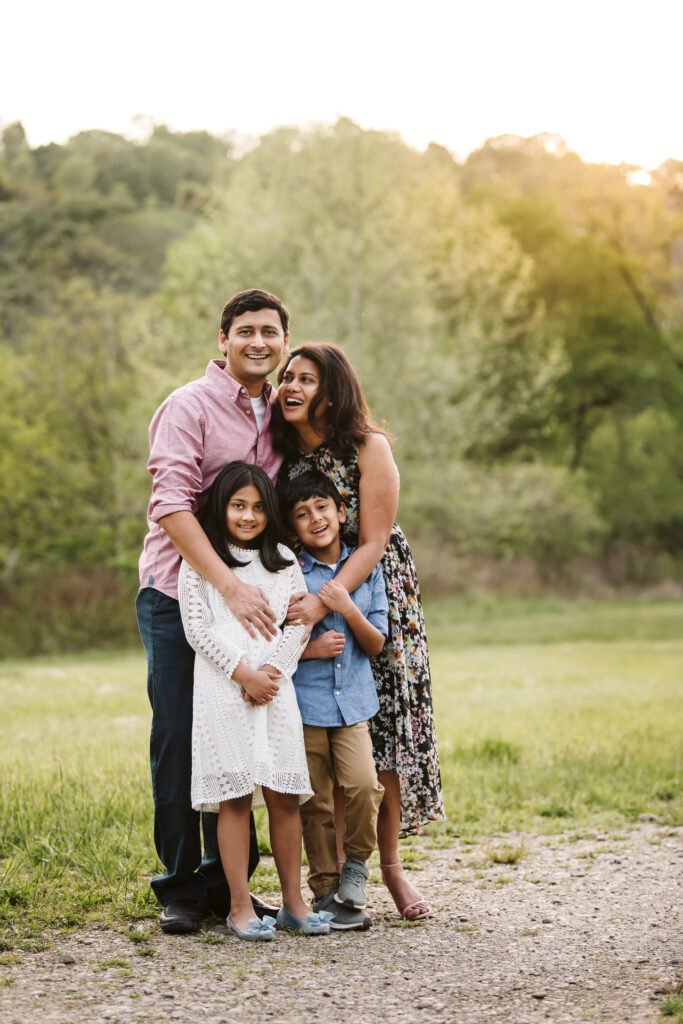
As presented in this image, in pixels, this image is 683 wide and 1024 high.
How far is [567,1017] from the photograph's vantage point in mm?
3180

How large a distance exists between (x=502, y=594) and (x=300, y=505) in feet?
76.9

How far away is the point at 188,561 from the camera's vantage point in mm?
3996

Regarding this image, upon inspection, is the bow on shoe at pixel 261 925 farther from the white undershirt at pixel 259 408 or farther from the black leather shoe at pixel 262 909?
the white undershirt at pixel 259 408

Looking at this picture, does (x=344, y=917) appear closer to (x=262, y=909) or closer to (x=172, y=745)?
(x=262, y=909)

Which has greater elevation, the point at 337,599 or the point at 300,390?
the point at 300,390

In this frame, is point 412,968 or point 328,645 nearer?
point 412,968

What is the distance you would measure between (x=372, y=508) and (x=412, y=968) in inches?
65.1

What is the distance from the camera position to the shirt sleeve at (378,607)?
4.25m

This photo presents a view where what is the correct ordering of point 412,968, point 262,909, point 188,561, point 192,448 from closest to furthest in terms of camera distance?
point 412,968, point 188,561, point 192,448, point 262,909

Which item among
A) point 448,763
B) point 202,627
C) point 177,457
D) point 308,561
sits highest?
point 177,457

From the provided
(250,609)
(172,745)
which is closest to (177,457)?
(250,609)

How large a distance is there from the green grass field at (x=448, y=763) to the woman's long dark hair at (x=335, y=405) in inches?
75.8

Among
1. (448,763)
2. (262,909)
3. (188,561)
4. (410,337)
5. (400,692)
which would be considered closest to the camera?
(188,561)

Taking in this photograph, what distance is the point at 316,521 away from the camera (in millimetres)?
4176
